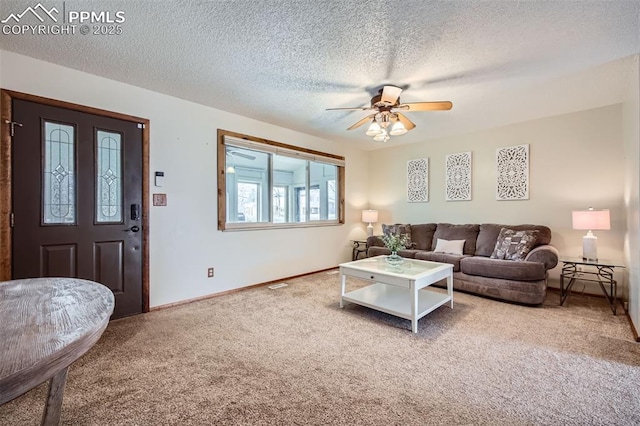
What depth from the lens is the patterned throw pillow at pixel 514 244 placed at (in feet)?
11.8

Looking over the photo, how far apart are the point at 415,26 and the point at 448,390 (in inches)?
94.2

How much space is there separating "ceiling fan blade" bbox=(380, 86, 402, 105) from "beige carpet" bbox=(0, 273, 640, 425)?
216cm

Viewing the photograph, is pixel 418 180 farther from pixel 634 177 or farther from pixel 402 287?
pixel 634 177

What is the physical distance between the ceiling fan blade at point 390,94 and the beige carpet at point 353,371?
7.09 ft

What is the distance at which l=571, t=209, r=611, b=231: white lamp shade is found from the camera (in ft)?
10.4

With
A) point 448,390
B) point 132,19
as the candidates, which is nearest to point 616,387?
point 448,390

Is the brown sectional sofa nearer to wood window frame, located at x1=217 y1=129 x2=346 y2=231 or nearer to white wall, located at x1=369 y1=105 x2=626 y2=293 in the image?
white wall, located at x1=369 y1=105 x2=626 y2=293

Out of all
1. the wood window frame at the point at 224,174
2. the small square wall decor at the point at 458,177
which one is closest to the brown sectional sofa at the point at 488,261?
the small square wall decor at the point at 458,177

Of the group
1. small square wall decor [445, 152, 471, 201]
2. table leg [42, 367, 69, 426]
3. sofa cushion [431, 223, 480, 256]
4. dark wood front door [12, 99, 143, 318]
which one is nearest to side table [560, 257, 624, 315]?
sofa cushion [431, 223, 480, 256]

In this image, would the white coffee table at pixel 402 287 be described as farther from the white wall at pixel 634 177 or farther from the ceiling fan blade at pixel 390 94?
the ceiling fan blade at pixel 390 94

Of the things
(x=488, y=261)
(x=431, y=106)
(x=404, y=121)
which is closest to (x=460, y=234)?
(x=488, y=261)

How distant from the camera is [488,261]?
3520 mm

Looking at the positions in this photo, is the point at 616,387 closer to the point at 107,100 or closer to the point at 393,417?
the point at 393,417

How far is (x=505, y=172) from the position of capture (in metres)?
4.37
